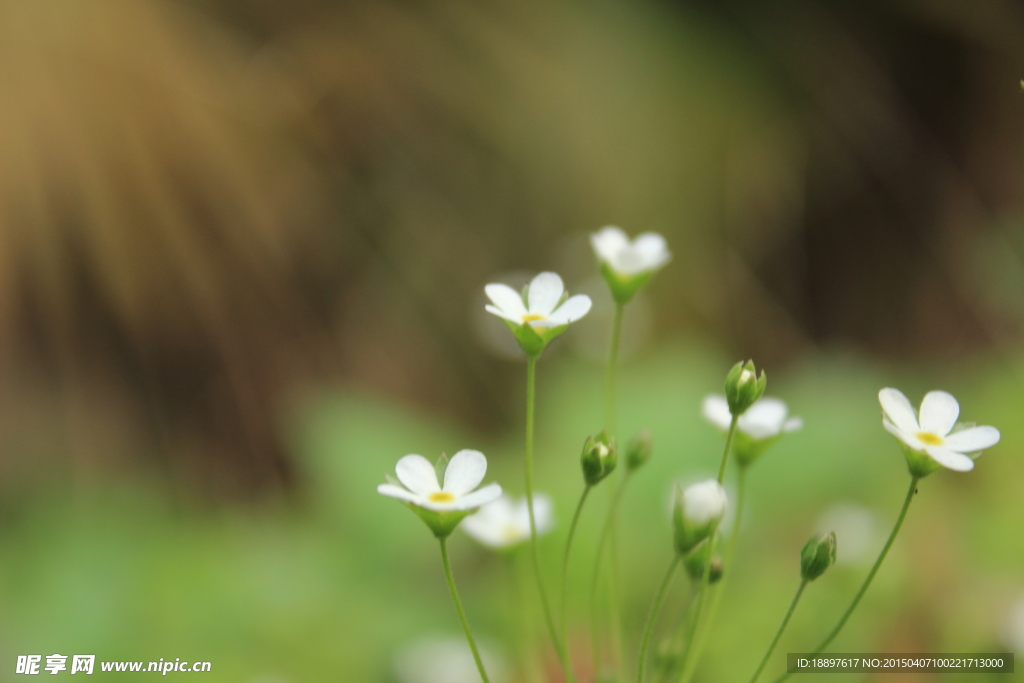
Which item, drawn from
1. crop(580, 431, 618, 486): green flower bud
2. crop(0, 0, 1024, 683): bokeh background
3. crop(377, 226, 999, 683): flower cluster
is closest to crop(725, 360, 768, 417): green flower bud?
crop(377, 226, 999, 683): flower cluster

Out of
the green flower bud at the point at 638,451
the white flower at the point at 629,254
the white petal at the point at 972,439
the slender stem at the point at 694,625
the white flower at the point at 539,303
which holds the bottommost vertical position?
the slender stem at the point at 694,625

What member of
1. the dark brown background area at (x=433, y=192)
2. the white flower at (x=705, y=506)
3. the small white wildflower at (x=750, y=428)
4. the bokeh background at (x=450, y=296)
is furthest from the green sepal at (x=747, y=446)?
the dark brown background area at (x=433, y=192)

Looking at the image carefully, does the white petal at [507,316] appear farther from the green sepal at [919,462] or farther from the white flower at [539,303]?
the green sepal at [919,462]

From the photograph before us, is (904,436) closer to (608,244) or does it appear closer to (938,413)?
(938,413)

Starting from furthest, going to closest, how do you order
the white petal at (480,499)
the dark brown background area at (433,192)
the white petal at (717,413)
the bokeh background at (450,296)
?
the dark brown background area at (433,192)
the bokeh background at (450,296)
the white petal at (717,413)
the white petal at (480,499)

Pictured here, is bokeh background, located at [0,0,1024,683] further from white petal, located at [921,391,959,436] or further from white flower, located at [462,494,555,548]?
white petal, located at [921,391,959,436]

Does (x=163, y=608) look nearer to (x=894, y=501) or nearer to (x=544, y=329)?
(x=544, y=329)

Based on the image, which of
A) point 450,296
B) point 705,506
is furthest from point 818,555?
point 450,296
